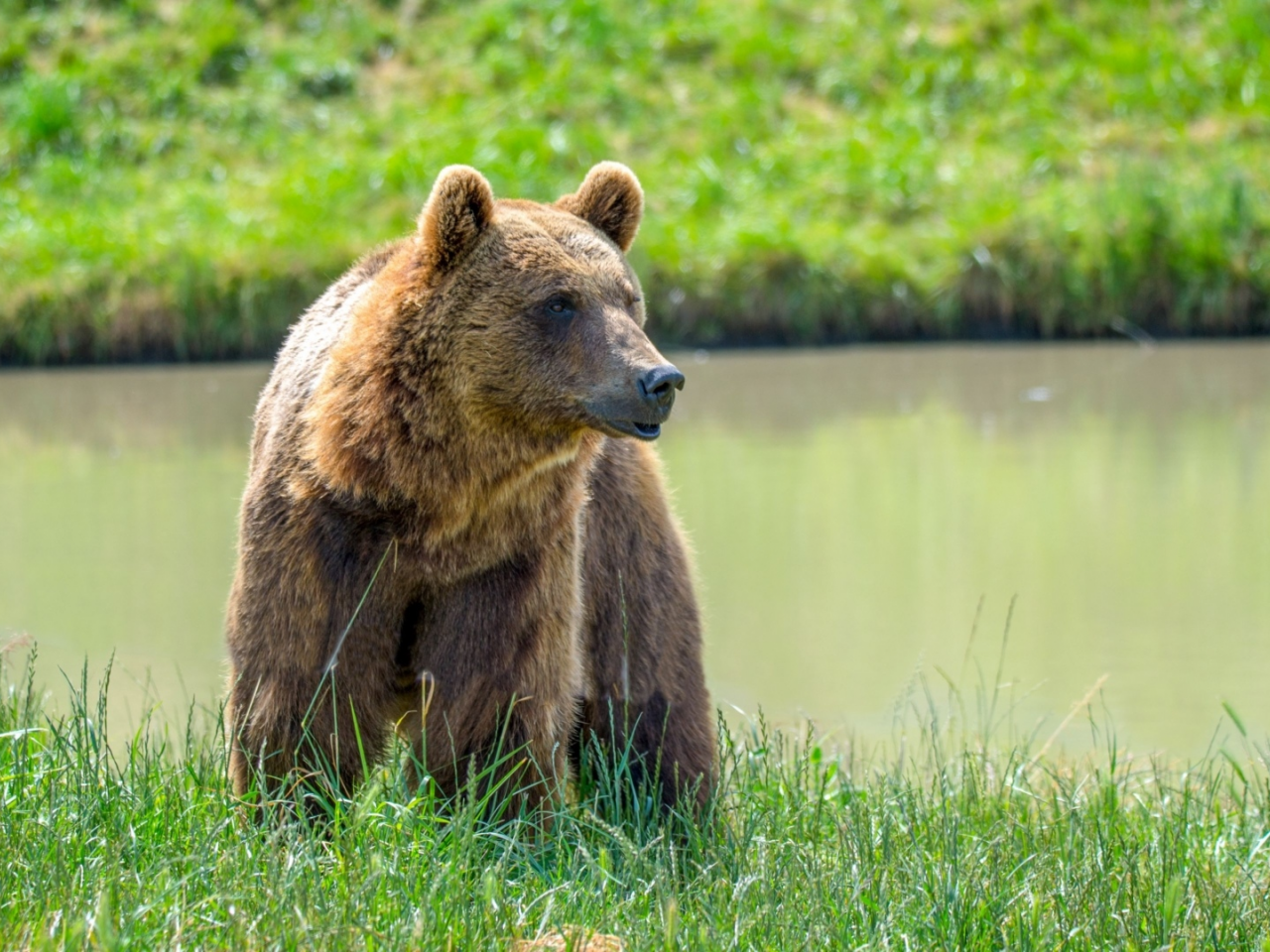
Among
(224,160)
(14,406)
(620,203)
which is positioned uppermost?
(224,160)

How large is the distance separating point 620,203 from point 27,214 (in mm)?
14263

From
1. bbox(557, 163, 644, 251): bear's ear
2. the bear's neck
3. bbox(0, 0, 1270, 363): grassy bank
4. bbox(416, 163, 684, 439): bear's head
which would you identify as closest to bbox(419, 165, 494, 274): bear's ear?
bbox(416, 163, 684, 439): bear's head

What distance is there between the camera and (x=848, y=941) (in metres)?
3.23

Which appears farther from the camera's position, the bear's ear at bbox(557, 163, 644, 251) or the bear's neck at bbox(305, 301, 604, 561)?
the bear's ear at bbox(557, 163, 644, 251)

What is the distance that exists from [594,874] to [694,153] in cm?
1507

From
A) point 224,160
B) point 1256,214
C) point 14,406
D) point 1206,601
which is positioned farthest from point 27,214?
point 1206,601

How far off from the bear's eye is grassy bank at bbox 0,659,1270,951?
1093 mm

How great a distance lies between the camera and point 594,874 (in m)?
3.47

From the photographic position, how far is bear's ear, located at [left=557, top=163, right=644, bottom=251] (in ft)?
13.6

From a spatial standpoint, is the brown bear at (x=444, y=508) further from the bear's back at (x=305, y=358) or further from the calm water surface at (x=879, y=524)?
the calm water surface at (x=879, y=524)

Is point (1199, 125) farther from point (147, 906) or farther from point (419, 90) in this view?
point (147, 906)

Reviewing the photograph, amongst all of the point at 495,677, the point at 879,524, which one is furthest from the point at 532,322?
the point at 879,524

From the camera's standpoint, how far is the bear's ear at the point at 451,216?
377 centimetres

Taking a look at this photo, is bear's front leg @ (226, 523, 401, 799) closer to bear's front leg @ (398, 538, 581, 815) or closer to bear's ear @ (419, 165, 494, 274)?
bear's front leg @ (398, 538, 581, 815)
